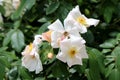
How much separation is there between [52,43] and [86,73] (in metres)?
0.18

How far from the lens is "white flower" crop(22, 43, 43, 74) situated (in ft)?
4.58

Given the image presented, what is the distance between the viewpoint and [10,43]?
5.84 feet

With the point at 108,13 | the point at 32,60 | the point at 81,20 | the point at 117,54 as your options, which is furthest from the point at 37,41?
the point at 108,13

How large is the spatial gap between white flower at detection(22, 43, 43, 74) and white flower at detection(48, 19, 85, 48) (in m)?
0.10

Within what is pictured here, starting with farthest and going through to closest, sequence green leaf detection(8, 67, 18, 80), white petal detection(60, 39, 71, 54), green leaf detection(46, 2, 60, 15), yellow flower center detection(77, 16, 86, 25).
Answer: green leaf detection(46, 2, 60, 15), green leaf detection(8, 67, 18, 80), yellow flower center detection(77, 16, 86, 25), white petal detection(60, 39, 71, 54)

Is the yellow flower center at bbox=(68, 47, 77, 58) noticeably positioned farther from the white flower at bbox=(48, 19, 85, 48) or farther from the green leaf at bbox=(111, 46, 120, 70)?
the green leaf at bbox=(111, 46, 120, 70)

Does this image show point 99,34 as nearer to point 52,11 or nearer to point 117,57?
point 52,11

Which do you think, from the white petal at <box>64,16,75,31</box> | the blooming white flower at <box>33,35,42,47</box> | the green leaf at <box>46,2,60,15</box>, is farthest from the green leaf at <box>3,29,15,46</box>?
the white petal at <box>64,16,75,31</box>

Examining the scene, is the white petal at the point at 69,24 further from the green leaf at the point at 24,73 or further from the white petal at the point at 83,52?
the green leaf at the point at 24,73

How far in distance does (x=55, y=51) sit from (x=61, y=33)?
64 mm

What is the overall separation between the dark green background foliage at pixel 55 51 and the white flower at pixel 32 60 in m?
0.02

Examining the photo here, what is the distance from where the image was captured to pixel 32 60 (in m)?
1.42

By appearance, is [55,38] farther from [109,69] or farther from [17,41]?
[17,41]

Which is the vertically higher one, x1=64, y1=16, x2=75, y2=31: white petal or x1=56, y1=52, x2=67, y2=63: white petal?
x1=64, y1=16, x2=75, y2=31: white petal
